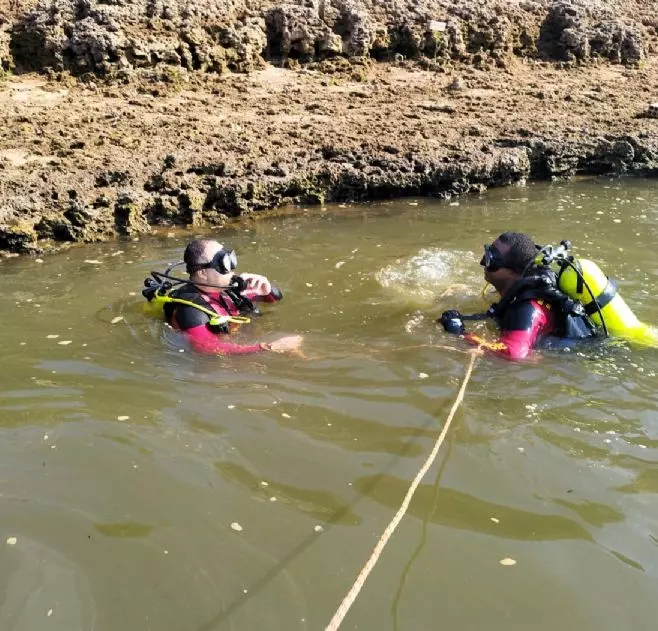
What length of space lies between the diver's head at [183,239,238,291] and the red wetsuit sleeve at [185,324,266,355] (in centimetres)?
34

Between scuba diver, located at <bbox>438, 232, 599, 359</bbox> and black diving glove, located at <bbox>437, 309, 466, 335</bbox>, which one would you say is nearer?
scuba diver, located at <bbox>438, 232, 599, 359</bbox>

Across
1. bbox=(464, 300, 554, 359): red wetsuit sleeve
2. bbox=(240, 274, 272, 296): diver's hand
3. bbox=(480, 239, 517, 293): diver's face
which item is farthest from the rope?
bbox=(240, 274, 272, 296): diver's hand

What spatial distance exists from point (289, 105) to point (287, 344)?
6453 millimetres

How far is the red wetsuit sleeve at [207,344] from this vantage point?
4.81 m

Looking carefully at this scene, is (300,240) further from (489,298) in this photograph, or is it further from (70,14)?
(70,14)

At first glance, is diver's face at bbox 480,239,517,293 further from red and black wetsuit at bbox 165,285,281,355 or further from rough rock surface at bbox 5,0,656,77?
rough rock surface at bbox 5,0,656,77

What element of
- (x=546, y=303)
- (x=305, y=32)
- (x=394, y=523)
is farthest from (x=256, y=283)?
(x=305, y=32)

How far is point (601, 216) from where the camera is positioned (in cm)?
868

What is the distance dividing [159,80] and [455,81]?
5012 millimetres

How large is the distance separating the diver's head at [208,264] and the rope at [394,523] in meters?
1.85

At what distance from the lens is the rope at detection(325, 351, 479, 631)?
8.15 feet

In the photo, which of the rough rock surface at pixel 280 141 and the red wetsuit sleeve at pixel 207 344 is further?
the rough rock surface at pixel 280 141

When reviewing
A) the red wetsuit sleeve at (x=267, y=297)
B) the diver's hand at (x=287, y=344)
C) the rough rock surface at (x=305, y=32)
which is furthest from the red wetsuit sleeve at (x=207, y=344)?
the rough rock surface at (x=305, y=32)

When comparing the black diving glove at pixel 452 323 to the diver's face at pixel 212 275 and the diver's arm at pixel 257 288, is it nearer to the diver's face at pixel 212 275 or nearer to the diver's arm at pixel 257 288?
the diver's arm at pixel 257 288
